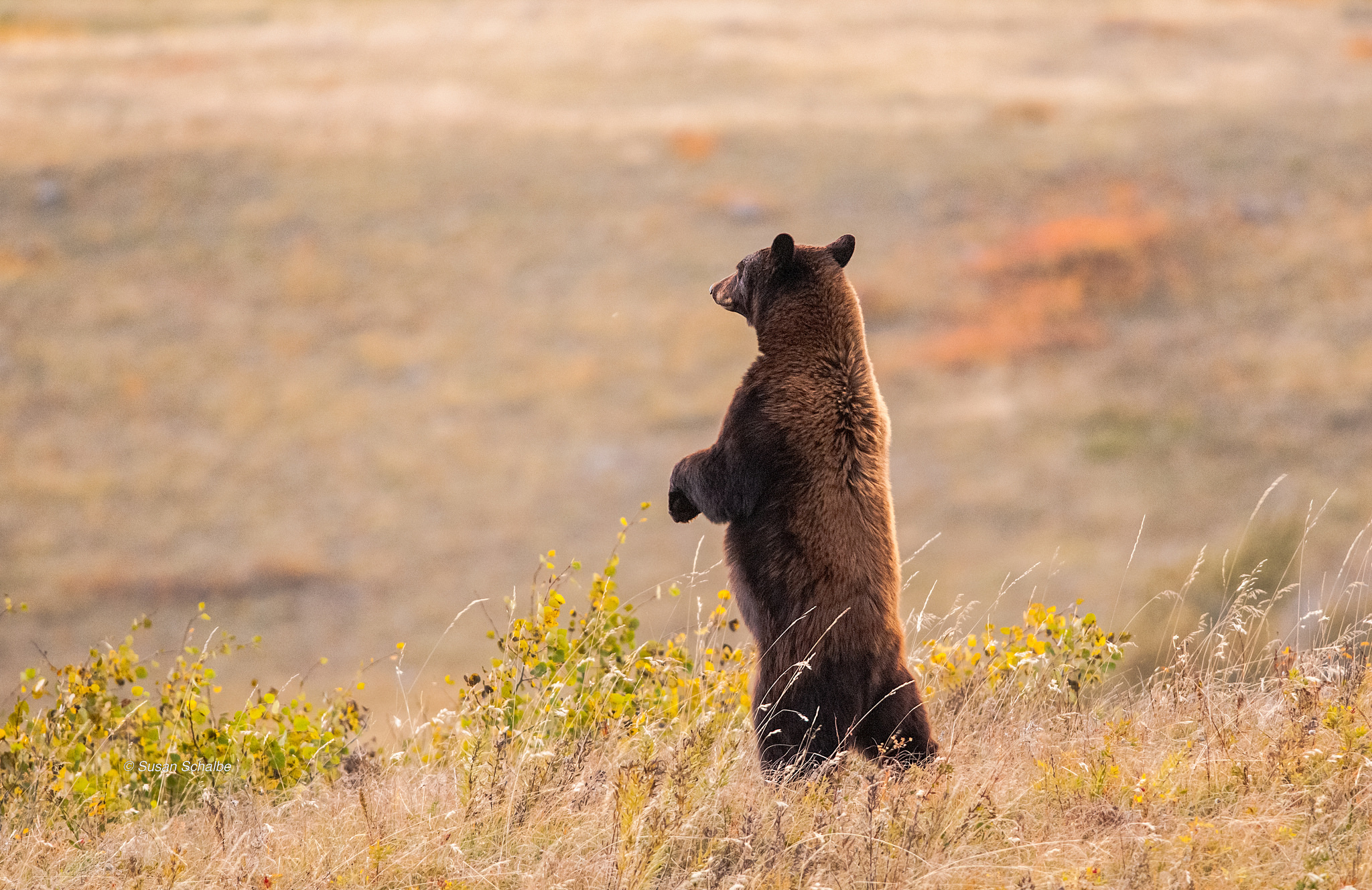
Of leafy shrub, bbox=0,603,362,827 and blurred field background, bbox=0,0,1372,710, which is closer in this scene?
leafy shrub, bbox=0,603,362,827

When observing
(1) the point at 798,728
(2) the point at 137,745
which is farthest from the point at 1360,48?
(2) the point at 137,745

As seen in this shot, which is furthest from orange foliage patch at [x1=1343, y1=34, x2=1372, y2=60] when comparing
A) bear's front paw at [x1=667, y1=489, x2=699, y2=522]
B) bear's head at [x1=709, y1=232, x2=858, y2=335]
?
bear's front paw at [x1=667, y1=489, x2=699, y2=522]

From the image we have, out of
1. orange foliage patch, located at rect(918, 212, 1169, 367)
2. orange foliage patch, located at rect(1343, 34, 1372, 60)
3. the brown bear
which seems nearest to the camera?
the brown bear

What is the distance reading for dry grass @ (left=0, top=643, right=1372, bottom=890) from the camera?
3.82m

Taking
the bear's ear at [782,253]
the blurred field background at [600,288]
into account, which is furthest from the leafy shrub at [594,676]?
the blurred field background at [600,288]

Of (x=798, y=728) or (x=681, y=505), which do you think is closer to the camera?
(x=798, y=728)

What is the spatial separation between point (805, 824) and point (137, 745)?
3.19m

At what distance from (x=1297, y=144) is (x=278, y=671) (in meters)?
44.7

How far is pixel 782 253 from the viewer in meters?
4.86

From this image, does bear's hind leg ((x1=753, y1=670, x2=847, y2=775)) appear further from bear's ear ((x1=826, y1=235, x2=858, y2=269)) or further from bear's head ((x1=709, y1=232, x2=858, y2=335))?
bear's ear ((x1=826, y1=235, x2=858, y2=269))

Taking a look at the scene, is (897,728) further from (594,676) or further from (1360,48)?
(1360,48)

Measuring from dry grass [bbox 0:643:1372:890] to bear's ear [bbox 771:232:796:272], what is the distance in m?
1.84

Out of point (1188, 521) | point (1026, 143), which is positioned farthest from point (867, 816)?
point (1026, 143)

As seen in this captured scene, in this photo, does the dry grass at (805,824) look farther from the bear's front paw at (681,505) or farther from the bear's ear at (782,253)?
the bear's ear at (782,253)
